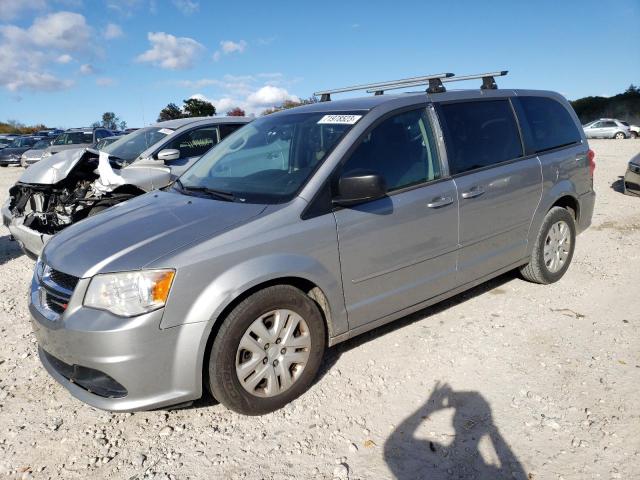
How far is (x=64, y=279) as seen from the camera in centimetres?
281

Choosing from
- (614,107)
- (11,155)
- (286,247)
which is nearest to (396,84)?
(286,247)

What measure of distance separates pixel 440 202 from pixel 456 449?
5.54ft

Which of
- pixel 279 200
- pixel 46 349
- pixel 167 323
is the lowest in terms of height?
pixel 46 349

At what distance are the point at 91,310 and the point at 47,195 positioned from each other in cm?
388

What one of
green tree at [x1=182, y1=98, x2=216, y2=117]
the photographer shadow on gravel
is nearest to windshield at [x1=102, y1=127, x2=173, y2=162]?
the photographer shadow on gravel

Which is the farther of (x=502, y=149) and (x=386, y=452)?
(x=502, y=149)

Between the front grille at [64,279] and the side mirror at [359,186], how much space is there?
156 cm

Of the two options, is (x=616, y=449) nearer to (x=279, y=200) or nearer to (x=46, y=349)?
(x=279, y=200)

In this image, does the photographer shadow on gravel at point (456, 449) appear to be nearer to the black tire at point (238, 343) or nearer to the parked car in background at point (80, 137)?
the black tire at point (238, 343)

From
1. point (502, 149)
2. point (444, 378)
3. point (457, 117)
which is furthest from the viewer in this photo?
point (502, 149)

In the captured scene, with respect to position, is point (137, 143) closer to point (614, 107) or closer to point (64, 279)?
point (64, 279)

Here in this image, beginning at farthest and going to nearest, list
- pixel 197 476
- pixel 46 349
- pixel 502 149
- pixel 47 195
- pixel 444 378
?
pixel 47 195 → pixel 502 149 → pixel 444 378 → pixel 46 349 → pixel 197 476

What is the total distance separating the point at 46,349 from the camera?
2895 mm

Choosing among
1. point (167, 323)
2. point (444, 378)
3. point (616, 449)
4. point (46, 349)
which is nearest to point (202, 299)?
point (167, 323)
